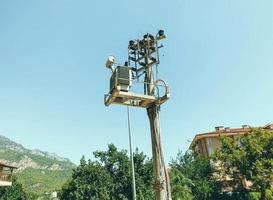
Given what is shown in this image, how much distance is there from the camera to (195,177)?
37.8 m

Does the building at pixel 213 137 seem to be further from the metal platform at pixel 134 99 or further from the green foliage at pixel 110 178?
the metal platform at pixel 134 99

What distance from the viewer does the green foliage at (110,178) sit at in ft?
101

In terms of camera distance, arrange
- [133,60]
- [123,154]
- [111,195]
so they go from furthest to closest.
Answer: [123,154], [111,195], [133,60]

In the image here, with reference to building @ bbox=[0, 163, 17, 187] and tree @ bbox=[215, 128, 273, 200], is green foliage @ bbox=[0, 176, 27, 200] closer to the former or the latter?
building @ bbox=[0, 163, 17, 187]

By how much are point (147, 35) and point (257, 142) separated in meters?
32.6

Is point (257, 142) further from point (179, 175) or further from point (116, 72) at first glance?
point (116, 72)

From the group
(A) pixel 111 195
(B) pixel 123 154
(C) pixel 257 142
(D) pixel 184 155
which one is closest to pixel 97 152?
(B) pixel 123 154

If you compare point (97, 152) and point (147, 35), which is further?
point (97, 152)

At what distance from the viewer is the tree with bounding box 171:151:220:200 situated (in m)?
33.7

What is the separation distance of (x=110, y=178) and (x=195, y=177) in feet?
38.8

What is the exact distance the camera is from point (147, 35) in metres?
6.78

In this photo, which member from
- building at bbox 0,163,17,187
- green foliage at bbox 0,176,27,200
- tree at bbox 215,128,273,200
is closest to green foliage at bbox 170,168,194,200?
tree at bbox 215,128,273,200

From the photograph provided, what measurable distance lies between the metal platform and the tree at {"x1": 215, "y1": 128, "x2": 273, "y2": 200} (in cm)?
3083

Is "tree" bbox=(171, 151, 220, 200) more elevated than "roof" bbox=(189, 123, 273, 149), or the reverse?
"roof" bbox=(189, 123, 273, 149)
